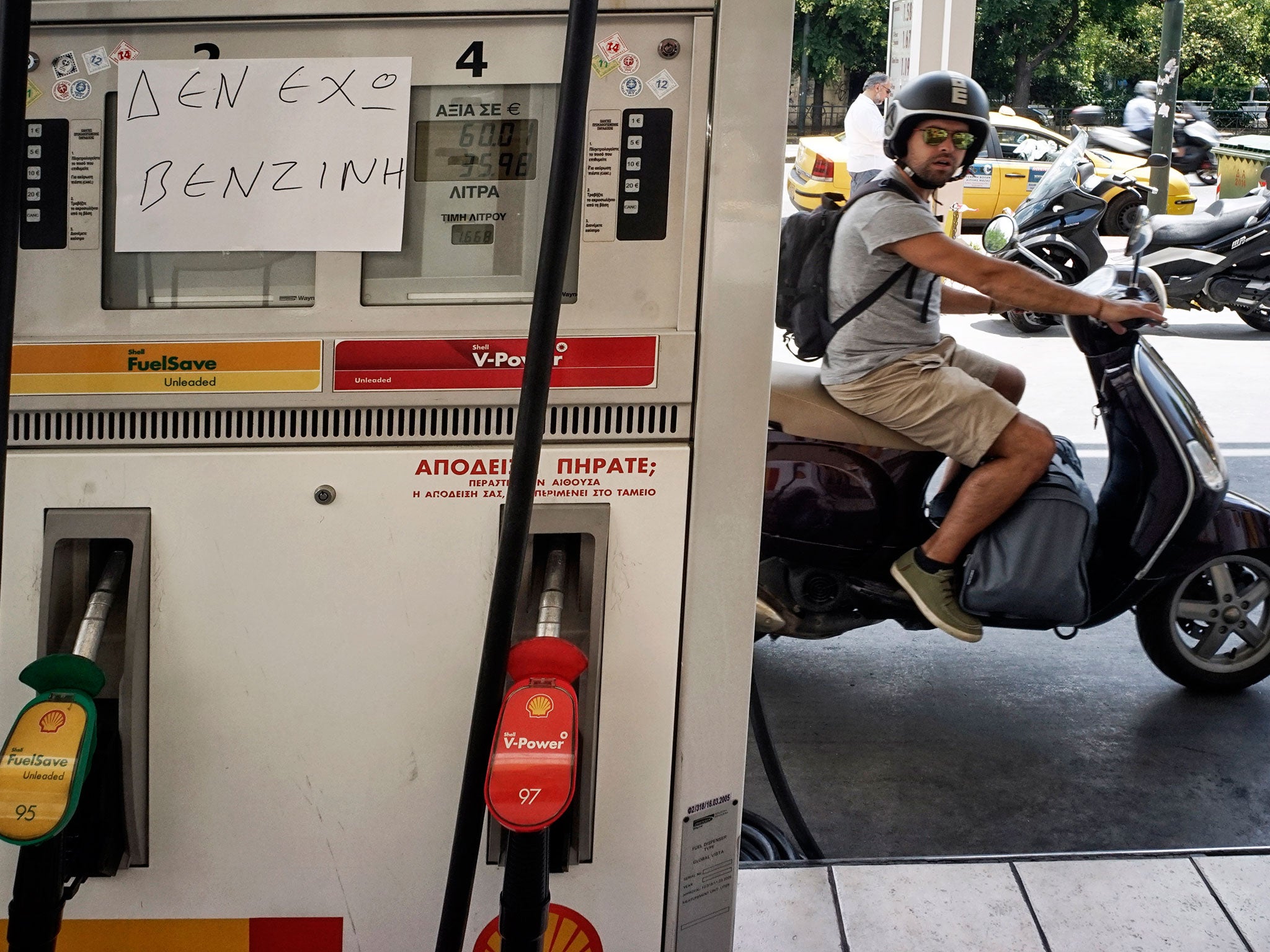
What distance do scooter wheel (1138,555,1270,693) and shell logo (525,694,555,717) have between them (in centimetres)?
268

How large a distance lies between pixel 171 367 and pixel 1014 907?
1.87m

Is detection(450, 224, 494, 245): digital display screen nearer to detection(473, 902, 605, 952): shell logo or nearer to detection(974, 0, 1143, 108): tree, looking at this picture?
detection(473, 902, 605, 952): shell logo

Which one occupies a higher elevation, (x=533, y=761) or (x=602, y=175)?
(x=602, y=175)

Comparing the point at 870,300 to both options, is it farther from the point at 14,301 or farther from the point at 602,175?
the point at 14,301

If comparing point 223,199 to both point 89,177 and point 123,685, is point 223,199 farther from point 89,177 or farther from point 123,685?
point 123,685

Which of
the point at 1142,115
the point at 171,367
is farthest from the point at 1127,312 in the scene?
the point at 1142,115

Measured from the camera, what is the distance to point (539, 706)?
144 centimetres

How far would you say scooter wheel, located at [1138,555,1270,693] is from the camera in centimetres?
370

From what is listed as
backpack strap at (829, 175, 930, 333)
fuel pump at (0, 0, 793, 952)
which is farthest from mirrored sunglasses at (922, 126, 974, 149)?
fuel pump at (0, 0, 793, 952)

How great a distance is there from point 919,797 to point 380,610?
2041mm

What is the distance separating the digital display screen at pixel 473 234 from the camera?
1595mm

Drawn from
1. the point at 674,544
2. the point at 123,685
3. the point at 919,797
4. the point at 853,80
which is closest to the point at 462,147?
the point at 674,544

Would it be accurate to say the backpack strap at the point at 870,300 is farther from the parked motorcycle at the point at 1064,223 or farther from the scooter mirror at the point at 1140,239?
the parked motorcycle at the point at 1064,223

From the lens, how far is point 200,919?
175 centimetres
